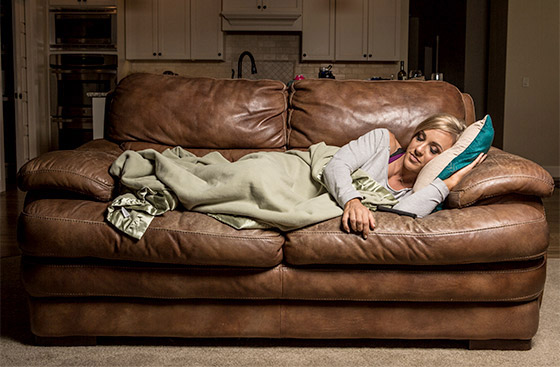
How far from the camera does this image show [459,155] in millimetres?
1961

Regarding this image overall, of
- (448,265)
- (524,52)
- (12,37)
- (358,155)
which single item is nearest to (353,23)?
(524,52)

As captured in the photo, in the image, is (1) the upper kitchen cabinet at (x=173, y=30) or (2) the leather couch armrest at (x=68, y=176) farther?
(1) the upper kitchen cabinet at (x=173, y=30)

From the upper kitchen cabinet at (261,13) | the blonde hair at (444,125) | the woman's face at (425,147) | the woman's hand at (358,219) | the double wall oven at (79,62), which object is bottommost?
the woman's hand at (358,219)

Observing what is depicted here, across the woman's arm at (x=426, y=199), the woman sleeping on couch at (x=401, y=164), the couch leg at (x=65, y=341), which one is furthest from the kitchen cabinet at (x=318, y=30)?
the couch leg at (x=65, y=341)

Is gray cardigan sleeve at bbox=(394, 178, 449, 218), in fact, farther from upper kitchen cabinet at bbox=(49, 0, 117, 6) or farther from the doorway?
upper kitchen cabinet at bbox=(49, 0, 117, 6)

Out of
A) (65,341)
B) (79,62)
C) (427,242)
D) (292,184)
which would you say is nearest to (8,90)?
(79,62)

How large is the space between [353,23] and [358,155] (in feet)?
14.8

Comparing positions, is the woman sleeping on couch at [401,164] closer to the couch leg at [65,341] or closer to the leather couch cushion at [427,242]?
the leather couch cushion at [427,242]

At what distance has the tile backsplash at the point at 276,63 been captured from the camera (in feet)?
20.8

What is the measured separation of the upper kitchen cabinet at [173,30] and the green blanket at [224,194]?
14.7 ft

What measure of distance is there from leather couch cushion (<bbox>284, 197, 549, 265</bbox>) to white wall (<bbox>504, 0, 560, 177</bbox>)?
5090 millimetres

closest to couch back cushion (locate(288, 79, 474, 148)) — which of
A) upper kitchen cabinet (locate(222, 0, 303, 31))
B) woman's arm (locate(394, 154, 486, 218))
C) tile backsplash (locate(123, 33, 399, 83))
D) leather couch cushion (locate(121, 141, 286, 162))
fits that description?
leather couch cushion (locate(121, 141, 286, 162))

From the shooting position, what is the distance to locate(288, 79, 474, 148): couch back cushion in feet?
8.10

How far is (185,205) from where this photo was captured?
1811mm
